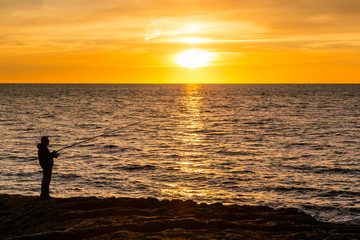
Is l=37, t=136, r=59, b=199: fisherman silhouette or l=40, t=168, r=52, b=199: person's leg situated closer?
l=37, t=136, r=59, b=199: fisherman silhouette

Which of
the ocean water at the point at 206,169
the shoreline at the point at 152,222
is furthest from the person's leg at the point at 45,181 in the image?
the ocean water at the point at 206,169

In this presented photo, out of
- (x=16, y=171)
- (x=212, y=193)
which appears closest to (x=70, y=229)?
(x=212, y=193)

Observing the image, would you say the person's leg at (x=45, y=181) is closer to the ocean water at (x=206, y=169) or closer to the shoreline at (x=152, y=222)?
the shoreline at (x=152, y=222)

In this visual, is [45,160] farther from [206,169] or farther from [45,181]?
[206,169]

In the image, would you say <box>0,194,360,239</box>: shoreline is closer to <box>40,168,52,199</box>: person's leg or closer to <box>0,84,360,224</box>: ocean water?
<box>40,168,52,199</box>: person's leg

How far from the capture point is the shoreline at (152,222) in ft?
27.6

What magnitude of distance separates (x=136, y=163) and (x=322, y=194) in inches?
421

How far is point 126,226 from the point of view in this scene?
29.0 feet

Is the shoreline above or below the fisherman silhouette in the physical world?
below

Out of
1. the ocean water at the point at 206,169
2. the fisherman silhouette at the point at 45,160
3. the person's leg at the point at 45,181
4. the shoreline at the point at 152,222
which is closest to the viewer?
the shoreline at the point at 152,222

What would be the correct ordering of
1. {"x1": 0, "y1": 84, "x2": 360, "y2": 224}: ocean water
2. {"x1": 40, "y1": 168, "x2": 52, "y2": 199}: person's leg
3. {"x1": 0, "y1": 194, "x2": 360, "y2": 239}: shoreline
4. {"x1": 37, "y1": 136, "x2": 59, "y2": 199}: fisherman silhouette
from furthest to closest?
1. {"x1": 0, "y1": 84, "x2": 360, "y2": 224}: ocean water
2. {"x1": 40, "y1": 168, "x2": 52, "y2": 199}: person's leg
3. {"x1": 37, "y1": 136, "x2": 59, "y2": 199}: fisherman silhouette
4. {"x1": 0, "y1": 194, "x2": 360, "y2": 239}: shoreline

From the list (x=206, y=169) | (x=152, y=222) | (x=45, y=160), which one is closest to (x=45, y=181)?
(x=45, y=160)

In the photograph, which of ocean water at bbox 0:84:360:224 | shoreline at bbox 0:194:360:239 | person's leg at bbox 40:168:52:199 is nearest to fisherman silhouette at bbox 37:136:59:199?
person's leg at bbox 40:168:52:199

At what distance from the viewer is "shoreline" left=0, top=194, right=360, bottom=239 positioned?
27.6 ft
